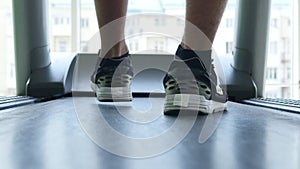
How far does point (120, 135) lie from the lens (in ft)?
2.32

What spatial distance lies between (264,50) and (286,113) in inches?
29.0

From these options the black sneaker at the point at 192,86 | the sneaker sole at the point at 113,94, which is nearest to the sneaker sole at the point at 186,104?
the black sneaker at the point at 192,86

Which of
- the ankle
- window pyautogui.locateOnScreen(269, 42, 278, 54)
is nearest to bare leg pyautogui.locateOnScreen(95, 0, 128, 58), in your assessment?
the ankle

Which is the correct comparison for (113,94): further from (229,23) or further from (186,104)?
(229,23)

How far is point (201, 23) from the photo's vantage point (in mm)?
1027

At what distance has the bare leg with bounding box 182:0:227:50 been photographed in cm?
103

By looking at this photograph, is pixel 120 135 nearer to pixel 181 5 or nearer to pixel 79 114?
pixel 79 114

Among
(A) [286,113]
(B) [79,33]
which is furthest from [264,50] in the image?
(B) [79,33]

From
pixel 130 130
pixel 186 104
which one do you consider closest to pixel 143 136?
pixel 130 130

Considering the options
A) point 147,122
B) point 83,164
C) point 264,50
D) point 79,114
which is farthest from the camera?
point 264,50

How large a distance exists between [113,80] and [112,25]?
0.24 metres

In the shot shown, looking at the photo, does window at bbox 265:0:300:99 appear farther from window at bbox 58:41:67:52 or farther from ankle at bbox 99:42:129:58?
ankle at bbox 99:42:129:58

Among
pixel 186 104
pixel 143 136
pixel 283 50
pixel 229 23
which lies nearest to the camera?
pixel 143 136

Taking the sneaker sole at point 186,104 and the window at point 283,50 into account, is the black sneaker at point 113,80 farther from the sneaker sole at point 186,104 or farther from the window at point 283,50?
the window at point 283,50
